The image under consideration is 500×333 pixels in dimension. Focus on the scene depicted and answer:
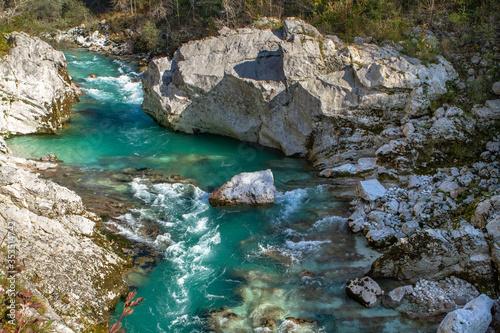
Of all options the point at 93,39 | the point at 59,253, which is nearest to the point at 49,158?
the point at 59,253

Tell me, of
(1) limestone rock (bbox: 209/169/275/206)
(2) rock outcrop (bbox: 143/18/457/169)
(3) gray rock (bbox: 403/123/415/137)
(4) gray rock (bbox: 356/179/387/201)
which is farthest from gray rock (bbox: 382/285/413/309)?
(2) rock outcrop (bbox: 143/18/457/169)

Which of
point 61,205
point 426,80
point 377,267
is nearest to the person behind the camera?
point 377,267

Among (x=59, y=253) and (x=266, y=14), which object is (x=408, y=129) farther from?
(x=266, y=14)

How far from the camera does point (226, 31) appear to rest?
47.0ft

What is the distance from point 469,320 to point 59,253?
6755 mm

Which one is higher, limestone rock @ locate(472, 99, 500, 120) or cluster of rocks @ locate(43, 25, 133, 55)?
cluster of rocks @ locate(43, 25, 133, 55)

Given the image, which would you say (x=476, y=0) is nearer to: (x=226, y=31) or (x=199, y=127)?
(x=226, y=31)

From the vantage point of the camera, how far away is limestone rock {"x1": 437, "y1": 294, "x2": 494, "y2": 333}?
5016 mm

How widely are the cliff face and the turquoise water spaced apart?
0.57 metres

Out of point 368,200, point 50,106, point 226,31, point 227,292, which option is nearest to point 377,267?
point 368,200

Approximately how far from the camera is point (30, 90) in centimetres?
1375

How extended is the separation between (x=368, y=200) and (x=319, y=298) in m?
3.08

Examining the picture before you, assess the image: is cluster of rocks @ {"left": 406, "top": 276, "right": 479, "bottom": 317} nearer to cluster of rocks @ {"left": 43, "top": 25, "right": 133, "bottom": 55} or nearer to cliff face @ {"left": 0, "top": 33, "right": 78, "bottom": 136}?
cliff face @ {"left": 0, "top": 33, "right": 78, "bottom": 136}

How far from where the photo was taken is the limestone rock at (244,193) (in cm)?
994
